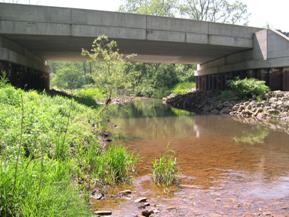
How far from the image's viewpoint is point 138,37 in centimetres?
2127

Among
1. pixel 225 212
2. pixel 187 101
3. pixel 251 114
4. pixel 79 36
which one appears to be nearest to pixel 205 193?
pixel 225 212

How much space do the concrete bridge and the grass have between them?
872 centimetres

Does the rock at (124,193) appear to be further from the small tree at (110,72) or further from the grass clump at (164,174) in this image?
the small tree at (110,72)

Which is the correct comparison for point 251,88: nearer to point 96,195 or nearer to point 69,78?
point 96,195

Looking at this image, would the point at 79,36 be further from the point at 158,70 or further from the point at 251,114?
the point at 158,70

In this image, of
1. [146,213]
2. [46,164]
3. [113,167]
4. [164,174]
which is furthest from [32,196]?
[164,174]

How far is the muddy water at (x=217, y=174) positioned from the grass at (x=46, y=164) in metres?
0.74

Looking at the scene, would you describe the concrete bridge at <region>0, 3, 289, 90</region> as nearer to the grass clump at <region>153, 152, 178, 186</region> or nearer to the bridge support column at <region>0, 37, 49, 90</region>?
the bridge support column at <region>0, 37, 49, 90</region>

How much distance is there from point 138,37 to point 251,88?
8319 millimetres

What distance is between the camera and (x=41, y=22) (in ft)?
62.4

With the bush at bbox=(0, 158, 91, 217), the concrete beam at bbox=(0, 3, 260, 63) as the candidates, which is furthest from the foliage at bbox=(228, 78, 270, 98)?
the bush at bbox=(0, 158, 91, 217)

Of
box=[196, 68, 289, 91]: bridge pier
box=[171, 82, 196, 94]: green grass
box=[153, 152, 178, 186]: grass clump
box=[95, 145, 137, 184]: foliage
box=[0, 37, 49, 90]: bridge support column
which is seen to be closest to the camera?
box=[95, 145, 137, 184]: foliage

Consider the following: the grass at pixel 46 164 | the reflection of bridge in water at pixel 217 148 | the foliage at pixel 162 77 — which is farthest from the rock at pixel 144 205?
the foliage at pixel 162 77

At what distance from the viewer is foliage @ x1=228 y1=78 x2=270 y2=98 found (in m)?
23.5
